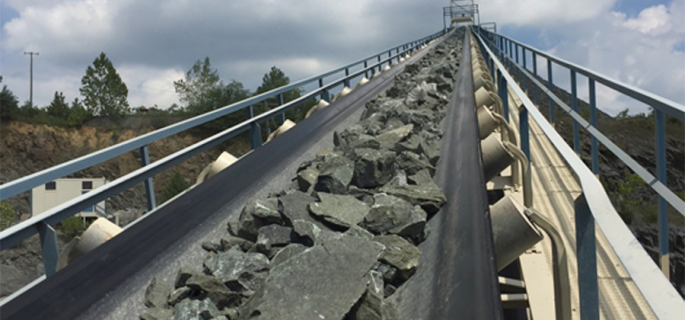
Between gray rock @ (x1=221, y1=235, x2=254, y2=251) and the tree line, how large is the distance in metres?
72.3

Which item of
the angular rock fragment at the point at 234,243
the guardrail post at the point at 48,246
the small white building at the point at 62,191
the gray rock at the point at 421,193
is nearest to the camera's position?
the guardrail post at the point at 48,246

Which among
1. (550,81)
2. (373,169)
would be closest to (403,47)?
(550,81)

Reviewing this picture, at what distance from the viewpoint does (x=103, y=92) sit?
86500 millimetres

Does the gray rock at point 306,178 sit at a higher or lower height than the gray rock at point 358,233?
higher

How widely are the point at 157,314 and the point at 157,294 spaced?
0.71 feet

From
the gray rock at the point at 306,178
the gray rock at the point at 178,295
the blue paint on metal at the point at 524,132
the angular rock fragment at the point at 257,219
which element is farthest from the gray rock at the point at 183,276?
the blue paint on metal at the point at 524,132

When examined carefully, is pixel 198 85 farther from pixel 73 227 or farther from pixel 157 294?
pixel 157 294

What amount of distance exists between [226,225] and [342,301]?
→ 161 cm

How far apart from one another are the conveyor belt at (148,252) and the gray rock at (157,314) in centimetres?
14

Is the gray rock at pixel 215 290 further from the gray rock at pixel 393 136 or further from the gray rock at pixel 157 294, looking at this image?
the gray rock at pixel 393 136

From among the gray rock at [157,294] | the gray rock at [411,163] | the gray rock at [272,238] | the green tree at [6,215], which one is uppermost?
the gray rock at [411,163]

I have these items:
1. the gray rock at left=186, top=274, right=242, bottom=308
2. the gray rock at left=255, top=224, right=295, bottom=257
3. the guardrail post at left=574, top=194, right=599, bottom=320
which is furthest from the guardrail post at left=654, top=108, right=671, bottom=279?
the gray rock at left=186, top=274, right=242, bottom=308

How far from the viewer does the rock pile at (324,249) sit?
2.55 m

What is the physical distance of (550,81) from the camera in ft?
27.8
